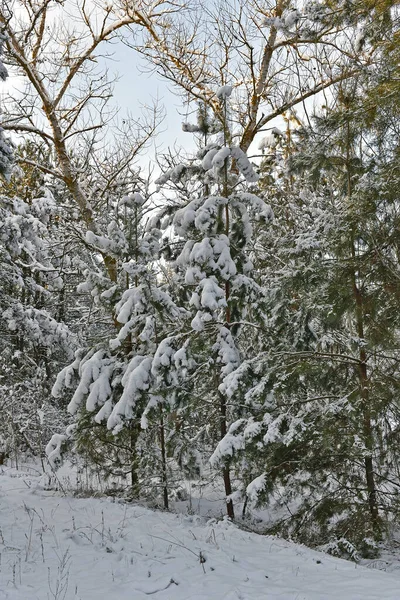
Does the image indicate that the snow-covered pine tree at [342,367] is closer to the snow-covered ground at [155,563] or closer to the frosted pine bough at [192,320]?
the frosted pine bough at [192,320]

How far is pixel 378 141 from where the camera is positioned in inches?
235

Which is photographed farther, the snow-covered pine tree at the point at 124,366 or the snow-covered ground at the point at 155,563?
the snow-covered pine tree at the point at 124,366

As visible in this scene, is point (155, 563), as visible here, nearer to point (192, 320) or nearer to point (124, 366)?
point (192, 320)

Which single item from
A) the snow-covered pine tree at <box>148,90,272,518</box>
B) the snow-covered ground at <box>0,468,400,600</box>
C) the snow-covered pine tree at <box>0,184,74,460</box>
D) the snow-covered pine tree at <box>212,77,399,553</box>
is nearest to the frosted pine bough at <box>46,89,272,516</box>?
the snow-covered pine tree at <box>148,90,272,518</box>

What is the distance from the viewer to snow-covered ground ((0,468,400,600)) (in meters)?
4.05

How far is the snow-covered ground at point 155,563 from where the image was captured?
13.3 ft

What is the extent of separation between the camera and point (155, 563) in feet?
15.6

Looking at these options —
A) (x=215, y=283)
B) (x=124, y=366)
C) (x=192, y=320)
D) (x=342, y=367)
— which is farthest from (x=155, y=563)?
(x=342, y=367)

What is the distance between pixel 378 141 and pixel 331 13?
1.75m

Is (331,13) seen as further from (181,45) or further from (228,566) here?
(228,566)

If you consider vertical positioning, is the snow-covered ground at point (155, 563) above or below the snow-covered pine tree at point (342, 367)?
below

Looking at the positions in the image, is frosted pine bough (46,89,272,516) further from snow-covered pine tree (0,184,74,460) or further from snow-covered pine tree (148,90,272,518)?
snow-covered pine tree (0,184,74,460)

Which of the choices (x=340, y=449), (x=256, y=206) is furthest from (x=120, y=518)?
(x=256, y=206)

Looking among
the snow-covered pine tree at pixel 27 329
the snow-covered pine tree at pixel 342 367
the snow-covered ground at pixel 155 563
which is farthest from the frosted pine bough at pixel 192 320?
the snow-covered pine tree at pixel 27 329
